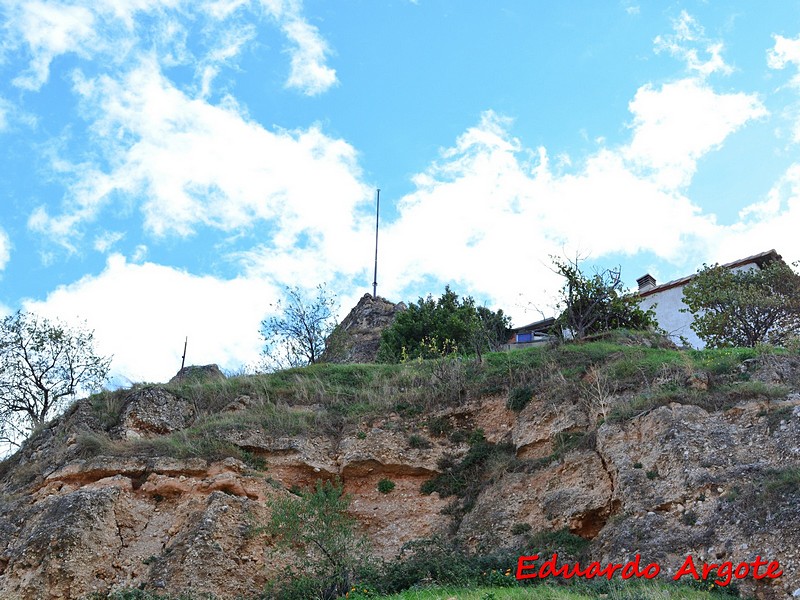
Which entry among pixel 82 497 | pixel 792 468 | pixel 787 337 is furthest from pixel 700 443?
pixel 82 497

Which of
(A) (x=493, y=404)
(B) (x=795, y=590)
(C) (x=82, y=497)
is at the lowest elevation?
(B) (x=795, y=590)

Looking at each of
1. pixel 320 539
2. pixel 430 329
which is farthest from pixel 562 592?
pixel 430 329

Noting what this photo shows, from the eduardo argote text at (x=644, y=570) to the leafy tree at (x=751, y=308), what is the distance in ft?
41.6

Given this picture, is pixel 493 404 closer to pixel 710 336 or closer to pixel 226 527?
pixel 226 527

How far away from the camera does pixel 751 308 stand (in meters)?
24.8

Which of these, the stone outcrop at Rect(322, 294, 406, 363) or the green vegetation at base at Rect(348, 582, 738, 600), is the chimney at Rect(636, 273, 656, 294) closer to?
the stone outcrop at Rect(322, 294, 406, 363)

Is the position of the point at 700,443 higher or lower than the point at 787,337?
lower

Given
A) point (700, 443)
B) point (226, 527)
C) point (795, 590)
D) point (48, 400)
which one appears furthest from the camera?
point (48, 400)

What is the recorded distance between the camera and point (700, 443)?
15.0m

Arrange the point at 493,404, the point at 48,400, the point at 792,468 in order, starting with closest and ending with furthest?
the point at 792,468, the point at 493,404, the point at 48,400

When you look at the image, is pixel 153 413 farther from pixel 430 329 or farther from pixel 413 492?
pixel 430 329

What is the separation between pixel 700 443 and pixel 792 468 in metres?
1.75

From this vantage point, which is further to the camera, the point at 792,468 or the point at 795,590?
the point at 792,468

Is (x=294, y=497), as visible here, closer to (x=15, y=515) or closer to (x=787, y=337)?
(x=15, y=515)
